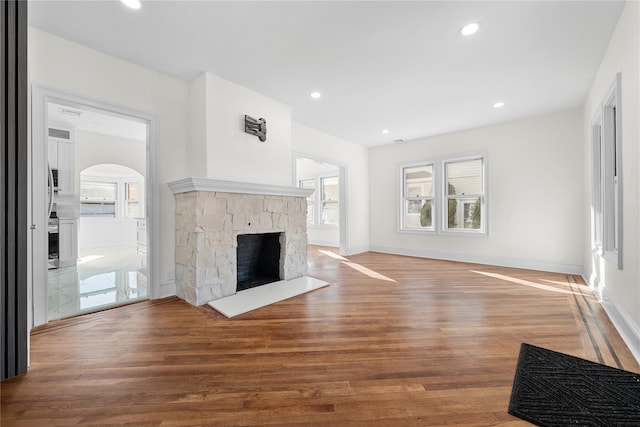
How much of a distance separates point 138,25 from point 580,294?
542 cm

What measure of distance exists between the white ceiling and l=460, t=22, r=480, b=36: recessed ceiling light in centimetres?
6

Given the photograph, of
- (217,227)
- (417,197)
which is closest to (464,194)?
(417,197)

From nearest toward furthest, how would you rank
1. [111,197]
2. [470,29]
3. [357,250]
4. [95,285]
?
[470,29] → [95,285] → [357,250] → [111,197]

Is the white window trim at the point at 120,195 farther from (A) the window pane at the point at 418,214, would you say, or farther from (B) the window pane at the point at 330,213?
(A) the window pane at the point at 418,214

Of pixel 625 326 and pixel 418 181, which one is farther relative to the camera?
pixel 418 181

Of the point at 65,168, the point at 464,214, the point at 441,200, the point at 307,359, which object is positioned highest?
the point at 65,168

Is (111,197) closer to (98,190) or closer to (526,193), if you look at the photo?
(98,190)

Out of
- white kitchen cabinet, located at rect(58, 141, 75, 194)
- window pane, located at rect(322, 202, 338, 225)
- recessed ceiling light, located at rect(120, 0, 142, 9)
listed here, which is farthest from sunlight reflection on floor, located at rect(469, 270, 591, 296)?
white kitchen cabinet, located at rect(58, 141, 75, 194)

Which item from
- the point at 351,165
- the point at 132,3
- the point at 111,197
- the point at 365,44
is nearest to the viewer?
the point at 132,3

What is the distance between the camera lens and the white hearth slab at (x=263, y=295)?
2.76m

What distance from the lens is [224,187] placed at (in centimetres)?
307

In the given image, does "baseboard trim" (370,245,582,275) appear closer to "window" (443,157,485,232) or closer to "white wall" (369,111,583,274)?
"white wall" (369,111,583,274)

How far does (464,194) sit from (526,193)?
987 mm

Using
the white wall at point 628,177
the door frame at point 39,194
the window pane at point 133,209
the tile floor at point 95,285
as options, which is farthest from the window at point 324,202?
the door frame at point 39,194
